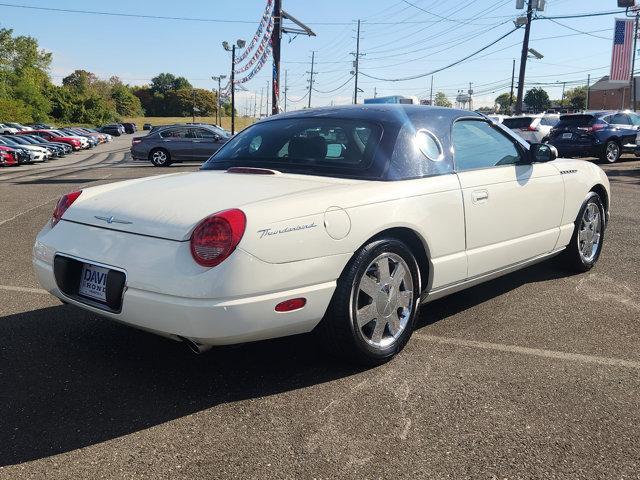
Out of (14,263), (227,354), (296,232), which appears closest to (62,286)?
(227,354)

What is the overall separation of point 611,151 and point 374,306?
1707cm

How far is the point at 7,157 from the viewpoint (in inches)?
976

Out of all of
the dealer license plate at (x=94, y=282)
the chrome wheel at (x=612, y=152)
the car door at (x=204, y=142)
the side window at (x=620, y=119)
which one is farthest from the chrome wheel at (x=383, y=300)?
the car door at (x=204, y=142)

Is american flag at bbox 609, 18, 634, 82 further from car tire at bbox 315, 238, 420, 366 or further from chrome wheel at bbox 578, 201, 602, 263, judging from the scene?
car tire at bbox 315, 238, 420, 366

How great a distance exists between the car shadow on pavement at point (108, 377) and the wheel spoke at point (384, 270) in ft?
1.70

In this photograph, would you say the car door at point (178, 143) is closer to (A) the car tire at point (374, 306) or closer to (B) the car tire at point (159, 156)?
(B) the car tire at point (159, 156)

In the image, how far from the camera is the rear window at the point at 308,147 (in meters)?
3.67

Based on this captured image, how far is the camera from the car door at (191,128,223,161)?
2188 cm

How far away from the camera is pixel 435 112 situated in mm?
4055

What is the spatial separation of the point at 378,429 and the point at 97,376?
1.55 metres

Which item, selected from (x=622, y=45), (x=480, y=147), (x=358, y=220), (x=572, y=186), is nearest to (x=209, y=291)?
(x=358, y=220)

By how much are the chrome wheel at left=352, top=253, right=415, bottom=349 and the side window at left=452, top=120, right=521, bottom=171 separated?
0.94 m

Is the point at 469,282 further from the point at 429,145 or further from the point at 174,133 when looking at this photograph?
the point at 174,133

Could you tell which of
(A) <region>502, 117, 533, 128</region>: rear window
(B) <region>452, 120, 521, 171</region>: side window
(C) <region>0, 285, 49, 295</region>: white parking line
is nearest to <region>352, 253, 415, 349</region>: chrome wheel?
(B) <region>452, 120, 521, 171</region>: side window
